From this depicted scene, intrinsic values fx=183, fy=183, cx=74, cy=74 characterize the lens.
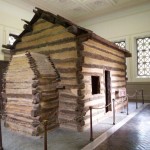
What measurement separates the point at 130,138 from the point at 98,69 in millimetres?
3347

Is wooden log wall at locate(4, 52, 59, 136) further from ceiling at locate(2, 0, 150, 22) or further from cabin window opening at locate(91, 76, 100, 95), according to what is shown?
ceiling at locate(2, 0, 150, 22)

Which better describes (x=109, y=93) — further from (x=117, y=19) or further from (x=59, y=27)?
(x=117, y=19)

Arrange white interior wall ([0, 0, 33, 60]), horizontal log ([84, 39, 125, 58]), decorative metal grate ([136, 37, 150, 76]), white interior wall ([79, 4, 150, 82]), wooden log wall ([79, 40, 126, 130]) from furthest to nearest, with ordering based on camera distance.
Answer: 1. decorative metal grate ([136, 37, 150, 76])
2. white interior wall ([79, 4, 150, 82])
3. white interior wall ([0, 0, 33, 60])
4. horizontal log ([84, 39, 125, 58])
5. wooden log wall ([79, 40, 126, 130])

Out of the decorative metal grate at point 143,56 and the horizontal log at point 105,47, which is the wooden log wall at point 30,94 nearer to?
the horizontal log at point 105,47

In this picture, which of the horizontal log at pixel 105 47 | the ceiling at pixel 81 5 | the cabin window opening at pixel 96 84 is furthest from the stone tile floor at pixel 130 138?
the ceiling at pixel 81 5

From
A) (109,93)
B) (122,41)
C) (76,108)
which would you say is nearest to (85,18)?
(122,41)

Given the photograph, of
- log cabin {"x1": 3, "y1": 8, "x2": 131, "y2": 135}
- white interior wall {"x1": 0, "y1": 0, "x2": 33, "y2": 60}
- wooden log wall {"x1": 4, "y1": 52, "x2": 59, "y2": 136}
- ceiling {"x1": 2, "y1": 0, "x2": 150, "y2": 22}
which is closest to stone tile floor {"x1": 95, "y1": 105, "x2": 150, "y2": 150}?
log cabin {"x1": 3, "y1": 8, "x2": 131, "y2": 135}

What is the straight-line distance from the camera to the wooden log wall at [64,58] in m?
7.12

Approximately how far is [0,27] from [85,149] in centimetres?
965

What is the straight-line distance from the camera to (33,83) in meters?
6.46

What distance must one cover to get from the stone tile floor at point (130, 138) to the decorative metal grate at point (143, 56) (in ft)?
24.9

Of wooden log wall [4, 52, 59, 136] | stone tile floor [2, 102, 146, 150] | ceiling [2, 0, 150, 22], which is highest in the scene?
ceiling [2, 0, 150, 22]

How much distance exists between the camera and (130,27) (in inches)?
591

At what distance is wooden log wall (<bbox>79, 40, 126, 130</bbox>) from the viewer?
7.29 meters
